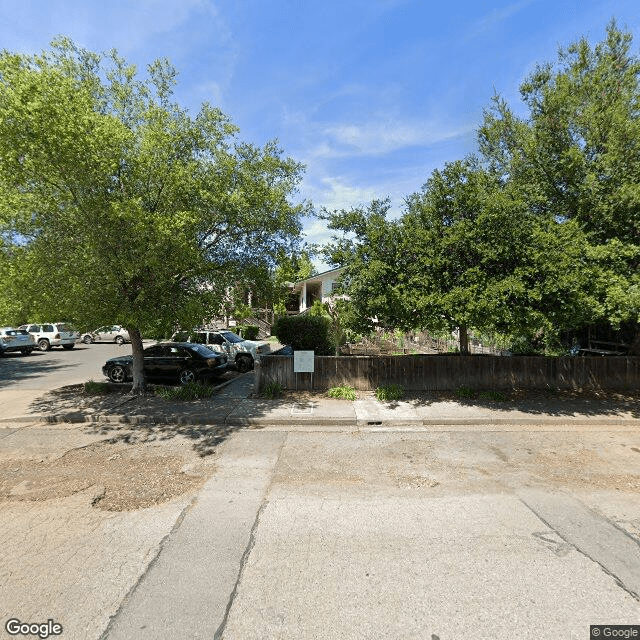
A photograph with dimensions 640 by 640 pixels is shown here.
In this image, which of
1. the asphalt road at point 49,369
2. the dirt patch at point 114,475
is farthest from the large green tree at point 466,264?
the asphalt road at point 49,369

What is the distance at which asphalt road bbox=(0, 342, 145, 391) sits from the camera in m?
14.2

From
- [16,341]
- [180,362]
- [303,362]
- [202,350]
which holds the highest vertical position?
[202,350]

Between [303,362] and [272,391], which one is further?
[303,362]

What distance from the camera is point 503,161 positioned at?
11.4 metres

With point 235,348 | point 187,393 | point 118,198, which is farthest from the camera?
point 235,348

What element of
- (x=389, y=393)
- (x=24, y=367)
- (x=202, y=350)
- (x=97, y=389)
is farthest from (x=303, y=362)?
(x=24, y=367)

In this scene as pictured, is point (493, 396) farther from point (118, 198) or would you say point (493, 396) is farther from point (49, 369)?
point (49, 369)

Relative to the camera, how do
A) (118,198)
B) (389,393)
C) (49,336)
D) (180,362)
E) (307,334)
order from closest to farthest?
(118,198)
(389,393)
(180,362)
(307,334)
(49,336)

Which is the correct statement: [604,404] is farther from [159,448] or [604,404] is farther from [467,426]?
[159,448]

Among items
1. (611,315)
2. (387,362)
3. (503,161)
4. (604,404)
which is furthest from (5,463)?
(503,161)

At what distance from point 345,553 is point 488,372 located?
8766 mm

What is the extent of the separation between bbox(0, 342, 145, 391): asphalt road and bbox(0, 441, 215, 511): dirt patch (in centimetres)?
778

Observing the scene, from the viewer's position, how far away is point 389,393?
10.5 m

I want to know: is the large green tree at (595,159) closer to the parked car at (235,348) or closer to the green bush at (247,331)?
the parked car at (235,348)
